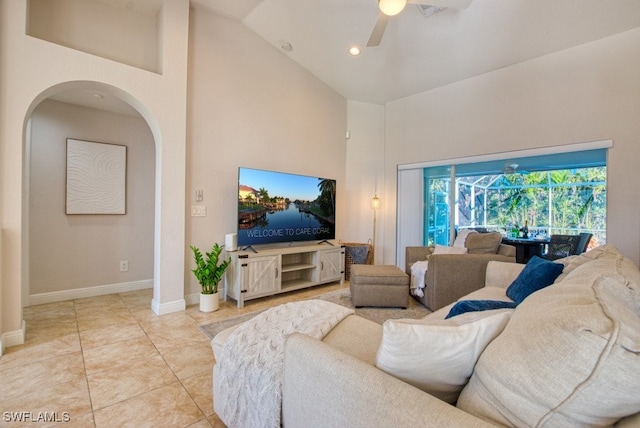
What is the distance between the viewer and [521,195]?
4043 millimetres

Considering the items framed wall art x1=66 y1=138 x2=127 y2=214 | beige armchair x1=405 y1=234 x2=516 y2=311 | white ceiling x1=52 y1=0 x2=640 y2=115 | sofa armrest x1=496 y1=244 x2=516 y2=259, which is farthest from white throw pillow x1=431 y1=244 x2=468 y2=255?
framed wall art x1=66 y1=138 x2=127 y2=214

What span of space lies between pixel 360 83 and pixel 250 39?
69.2 inches

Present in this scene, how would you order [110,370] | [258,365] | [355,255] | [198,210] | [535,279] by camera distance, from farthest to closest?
1. [355,255]
2. [198,210]
3. [110,370]
4. [535,279]
5. [258,365]

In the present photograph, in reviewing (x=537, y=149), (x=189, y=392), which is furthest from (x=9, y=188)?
(x=537, y=149)

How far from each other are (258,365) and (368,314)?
1.97 meters

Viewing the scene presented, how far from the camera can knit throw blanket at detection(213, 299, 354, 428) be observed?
1.15m

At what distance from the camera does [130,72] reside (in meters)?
2.72

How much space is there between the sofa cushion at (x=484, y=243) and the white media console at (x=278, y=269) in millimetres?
1710

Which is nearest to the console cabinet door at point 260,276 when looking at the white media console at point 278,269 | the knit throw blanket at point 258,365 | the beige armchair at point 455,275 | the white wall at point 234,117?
the white media console at point 278,269

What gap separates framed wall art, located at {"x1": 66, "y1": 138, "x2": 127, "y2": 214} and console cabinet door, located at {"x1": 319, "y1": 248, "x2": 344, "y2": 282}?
8.89 feet

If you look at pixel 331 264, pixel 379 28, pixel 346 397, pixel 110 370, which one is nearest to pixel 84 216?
pixel 110 370

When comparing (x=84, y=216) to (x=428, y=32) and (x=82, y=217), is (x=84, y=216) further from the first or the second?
(x=428, y=32)

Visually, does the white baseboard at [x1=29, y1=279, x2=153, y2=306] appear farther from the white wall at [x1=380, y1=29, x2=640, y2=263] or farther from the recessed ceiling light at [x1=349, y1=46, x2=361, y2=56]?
the white wall at [x1=380, y1=29, x2=640, y2=263]

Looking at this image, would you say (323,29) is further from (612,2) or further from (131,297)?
(131,297)
